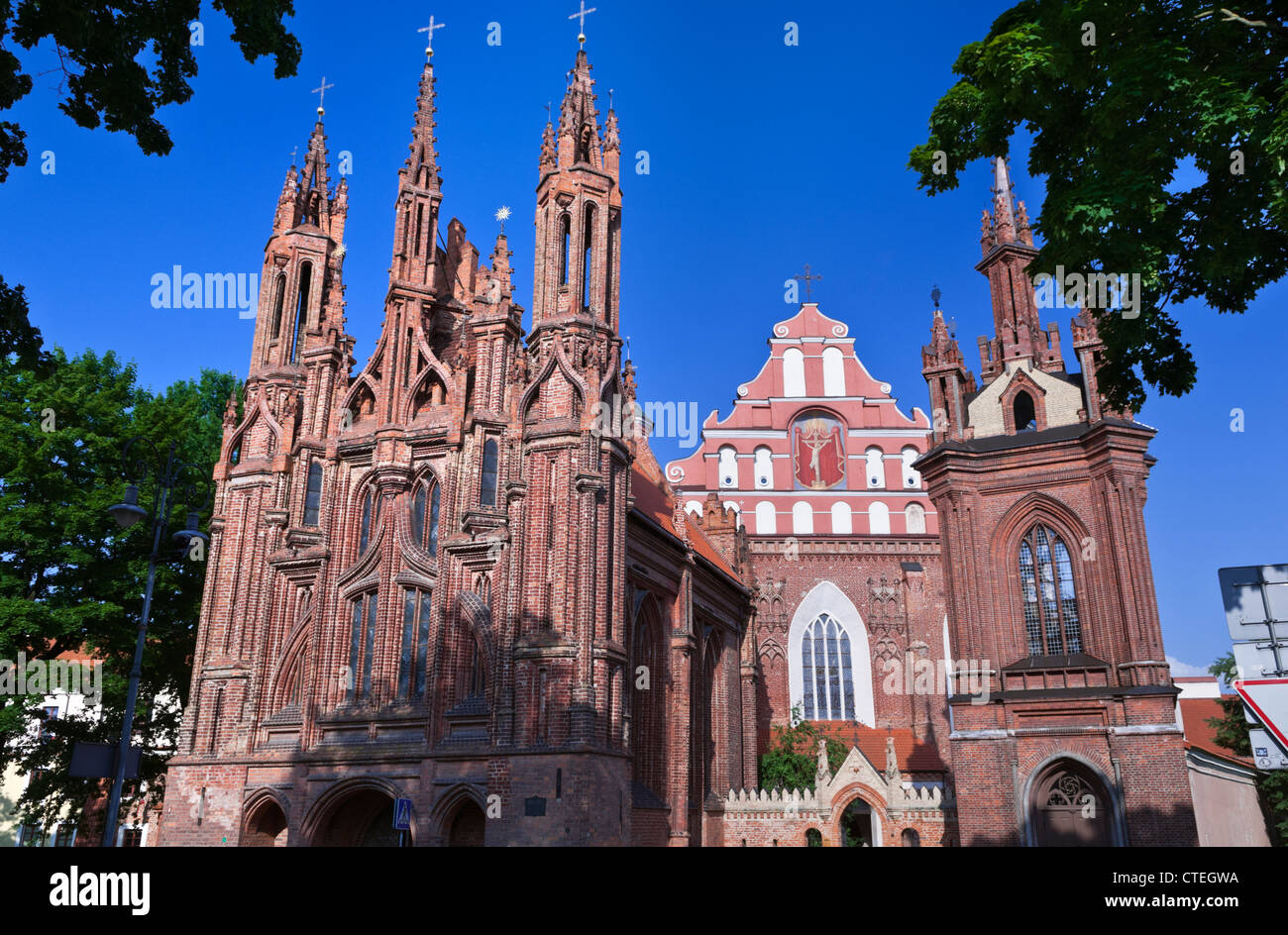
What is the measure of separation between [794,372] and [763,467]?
498 centimetres

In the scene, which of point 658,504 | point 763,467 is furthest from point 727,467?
point 658,504

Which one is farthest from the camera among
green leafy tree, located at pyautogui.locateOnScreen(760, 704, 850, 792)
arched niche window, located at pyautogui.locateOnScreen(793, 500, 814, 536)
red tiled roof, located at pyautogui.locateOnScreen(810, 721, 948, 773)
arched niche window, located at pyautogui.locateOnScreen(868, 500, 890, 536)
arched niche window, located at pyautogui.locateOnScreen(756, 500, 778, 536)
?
arched niche window, located at pyautogui.locateOnScreen(756, 500, 778, 536)

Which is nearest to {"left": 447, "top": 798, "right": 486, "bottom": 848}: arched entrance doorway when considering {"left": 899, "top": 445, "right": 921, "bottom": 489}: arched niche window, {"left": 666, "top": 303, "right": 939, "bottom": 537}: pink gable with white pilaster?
{"left": 666, "top": 303, "right": 939, "bottom": 537}: pink gable with white pilaster

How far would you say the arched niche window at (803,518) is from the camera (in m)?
40.6

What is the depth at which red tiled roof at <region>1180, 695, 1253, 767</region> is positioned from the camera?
3919 centimetres

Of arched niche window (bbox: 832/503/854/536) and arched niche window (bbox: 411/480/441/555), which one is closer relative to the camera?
arched niche window (bbox: 411/480/441/555)

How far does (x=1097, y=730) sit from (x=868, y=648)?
1318cm

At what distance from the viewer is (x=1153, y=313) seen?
11109 millimetres

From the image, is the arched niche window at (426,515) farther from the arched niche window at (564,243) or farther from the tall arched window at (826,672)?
the tall arched window at (826,672)

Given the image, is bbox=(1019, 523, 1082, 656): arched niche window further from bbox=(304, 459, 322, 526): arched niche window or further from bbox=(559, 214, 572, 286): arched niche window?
bbox=(304, 459, 322, 526): arched niche window

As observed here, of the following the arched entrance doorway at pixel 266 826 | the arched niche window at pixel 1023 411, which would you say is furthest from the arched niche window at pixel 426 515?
the arched niche window at pixel 1023 411

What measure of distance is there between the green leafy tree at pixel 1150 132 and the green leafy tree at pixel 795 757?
81.7 ft

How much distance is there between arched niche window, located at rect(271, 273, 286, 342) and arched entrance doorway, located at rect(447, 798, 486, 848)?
15.0m

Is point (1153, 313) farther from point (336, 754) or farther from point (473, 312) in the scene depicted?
point (336, 754)
